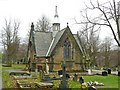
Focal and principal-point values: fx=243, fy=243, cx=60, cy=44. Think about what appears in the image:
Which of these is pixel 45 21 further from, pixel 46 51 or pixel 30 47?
pixel 46 51

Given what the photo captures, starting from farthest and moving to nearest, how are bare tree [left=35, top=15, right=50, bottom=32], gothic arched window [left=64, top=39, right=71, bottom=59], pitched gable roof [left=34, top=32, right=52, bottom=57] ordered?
bare tree [left=35, top=15, right=50, bottom=32] → gothic arched window [left=64, top=39, right=71, bottom=59] → pitched gable roof [left=34, top=32, right=52, bottom=57]

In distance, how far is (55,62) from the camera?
3897cm

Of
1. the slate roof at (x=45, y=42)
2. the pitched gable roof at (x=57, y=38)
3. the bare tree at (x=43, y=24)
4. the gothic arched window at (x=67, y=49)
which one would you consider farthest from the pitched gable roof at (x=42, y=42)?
the bare tree at (x=43, y=24)

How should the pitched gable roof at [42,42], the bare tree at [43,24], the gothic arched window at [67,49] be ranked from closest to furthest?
the pitched gable roof at [42,42], the gothic arched window at [67,49], the bare tree at [43,24]

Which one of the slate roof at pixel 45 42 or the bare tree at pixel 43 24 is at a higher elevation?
the bare tree at pixel 43 24

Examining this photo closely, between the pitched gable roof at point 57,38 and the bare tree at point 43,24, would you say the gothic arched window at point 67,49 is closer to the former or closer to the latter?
the pitched gable roof at point 57,38

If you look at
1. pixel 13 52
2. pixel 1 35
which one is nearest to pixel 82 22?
pixel 13 52

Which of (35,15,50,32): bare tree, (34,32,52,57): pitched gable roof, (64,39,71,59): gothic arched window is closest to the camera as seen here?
(34,32,52,57): pitched gable roof

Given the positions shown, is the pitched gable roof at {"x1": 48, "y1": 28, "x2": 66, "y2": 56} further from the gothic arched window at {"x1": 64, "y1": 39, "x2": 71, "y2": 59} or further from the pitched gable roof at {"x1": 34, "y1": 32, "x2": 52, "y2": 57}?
the gothic arched window at {"x1": 64, "y1": 39, "x2": 71, "y2": 59}

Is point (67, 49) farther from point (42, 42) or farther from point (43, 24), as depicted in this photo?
point (43, 24)

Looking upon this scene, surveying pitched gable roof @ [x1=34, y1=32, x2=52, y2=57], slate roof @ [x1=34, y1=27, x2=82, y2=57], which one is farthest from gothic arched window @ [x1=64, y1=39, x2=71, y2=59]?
pitched gable roof @ [x1=34, y1=32, x2=52, y2=57]

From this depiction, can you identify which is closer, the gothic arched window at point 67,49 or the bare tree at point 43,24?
the gothic arched window at point 67,49

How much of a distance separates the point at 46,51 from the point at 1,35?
17.0 m

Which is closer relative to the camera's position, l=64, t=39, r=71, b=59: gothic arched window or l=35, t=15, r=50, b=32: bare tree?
l=64, t=39, r=71, b=59: gothic arched window
